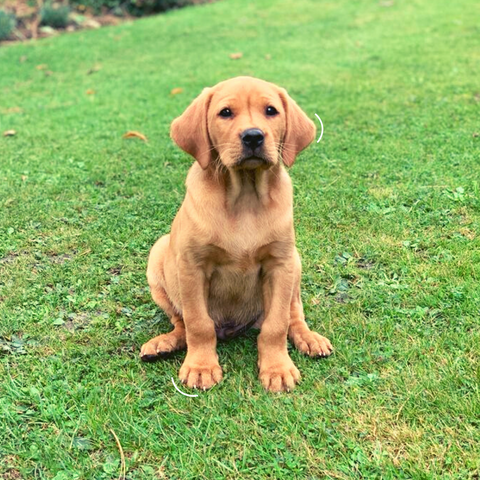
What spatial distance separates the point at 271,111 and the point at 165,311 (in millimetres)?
1390

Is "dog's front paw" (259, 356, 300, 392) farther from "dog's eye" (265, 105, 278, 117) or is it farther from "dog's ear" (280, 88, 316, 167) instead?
"dog's eye" (265, 105, 278, 117)

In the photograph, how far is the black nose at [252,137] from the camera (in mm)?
2883

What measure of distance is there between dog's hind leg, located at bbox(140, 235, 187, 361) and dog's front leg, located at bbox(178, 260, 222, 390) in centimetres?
18

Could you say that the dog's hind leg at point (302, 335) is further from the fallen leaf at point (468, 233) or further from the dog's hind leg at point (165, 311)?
the fallen leaf at point (468, 233)

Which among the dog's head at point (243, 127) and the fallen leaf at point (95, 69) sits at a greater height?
the dog's head at point (243, 127)

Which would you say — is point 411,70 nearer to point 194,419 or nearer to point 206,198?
point 206,198

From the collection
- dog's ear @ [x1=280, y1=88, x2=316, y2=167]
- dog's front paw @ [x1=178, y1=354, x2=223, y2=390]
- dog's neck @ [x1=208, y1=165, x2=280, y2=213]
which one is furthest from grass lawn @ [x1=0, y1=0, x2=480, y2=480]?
dog's ear @ [x1=280, y1=88, x2=316, y2=167]

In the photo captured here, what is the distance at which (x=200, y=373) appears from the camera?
3021 millimetres

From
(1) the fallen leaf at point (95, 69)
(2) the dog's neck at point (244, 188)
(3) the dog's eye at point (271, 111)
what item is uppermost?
(3) the dog's eye at point (271, 111)

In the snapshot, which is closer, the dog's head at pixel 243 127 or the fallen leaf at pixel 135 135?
the dog's head at pixel 243 127

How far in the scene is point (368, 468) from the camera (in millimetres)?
2432

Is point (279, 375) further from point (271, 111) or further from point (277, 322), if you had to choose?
point (271, 111)

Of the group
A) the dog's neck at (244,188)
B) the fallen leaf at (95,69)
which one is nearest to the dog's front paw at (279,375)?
the dog's neck at (244,188)

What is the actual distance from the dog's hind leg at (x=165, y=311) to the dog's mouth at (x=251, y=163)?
958mm
